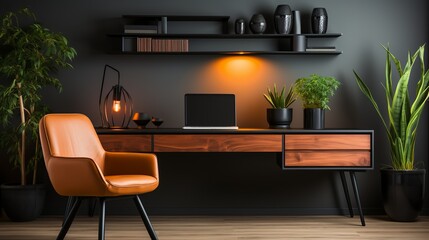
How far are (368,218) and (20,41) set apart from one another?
2.66m

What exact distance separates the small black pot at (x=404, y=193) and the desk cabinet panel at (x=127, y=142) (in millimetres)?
1624

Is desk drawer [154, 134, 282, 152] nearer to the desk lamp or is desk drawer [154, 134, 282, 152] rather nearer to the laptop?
the laptop

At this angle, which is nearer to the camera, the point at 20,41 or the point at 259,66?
the point at 20,41

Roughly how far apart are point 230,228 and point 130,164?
80 cm

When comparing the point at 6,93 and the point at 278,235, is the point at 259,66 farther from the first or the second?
the point at 6,93

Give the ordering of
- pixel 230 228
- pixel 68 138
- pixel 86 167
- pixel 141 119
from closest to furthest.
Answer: pixel 86 167
pixel 68 138
pixel 230 228
pixel 141 119

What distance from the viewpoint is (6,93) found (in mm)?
3971

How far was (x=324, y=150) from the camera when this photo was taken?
399cm

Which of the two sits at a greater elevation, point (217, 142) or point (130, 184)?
point (217, 142)

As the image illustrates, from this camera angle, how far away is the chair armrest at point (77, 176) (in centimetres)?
315

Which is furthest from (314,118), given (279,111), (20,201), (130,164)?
(20,201)

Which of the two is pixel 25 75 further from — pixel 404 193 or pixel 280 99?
pixel 404 193

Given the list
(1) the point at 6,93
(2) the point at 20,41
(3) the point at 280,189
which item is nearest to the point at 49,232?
(1) the point at 6,93

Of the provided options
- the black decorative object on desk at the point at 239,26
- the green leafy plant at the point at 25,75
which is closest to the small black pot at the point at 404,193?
the black decorative object on desk at the point at 239,26
